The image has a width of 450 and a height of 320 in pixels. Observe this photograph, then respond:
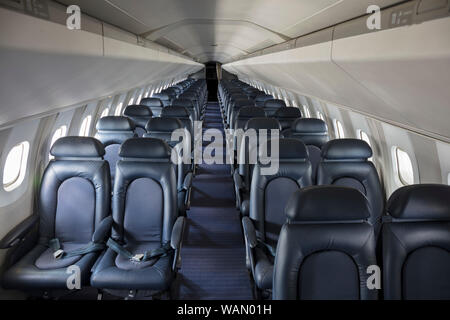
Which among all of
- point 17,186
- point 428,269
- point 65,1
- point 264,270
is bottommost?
point 264,270

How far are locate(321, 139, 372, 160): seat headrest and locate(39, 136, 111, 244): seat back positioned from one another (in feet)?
8.42

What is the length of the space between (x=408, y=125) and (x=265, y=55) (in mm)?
4503

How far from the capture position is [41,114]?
3607 millimetres

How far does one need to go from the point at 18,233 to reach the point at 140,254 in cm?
120

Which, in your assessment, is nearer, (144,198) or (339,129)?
(144,198)

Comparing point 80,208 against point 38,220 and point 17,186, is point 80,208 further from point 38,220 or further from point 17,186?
point 17,186

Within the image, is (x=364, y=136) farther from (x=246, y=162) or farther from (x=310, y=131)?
(x=246, y=162)

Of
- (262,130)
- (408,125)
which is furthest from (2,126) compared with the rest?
(262,130)

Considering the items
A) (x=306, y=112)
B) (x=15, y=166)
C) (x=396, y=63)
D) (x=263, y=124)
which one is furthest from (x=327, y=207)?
(x=306, y=112)

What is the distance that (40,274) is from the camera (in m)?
3.38

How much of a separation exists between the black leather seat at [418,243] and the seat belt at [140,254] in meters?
2.05

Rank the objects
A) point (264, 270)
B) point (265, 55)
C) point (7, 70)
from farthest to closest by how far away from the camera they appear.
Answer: point (265, 55), point (264, 270), point (7, 70)

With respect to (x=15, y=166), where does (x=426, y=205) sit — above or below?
below
